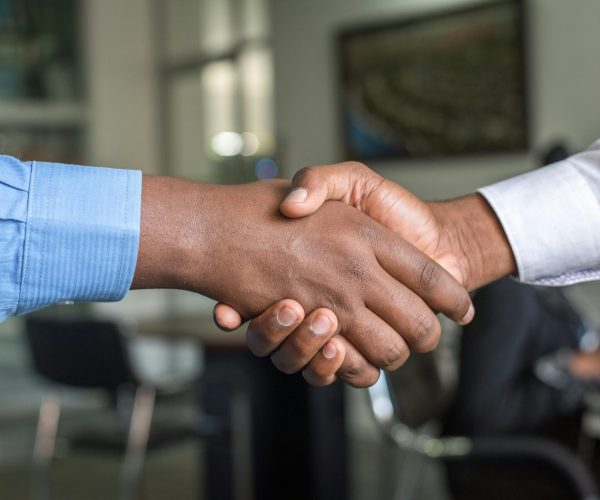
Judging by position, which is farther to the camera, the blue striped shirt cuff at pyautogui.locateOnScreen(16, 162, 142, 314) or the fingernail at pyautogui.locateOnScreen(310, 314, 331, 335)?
the fingernail at pyautogui.locateOnScreen(310, 314, 331, 335)

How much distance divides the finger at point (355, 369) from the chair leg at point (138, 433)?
2.00 m

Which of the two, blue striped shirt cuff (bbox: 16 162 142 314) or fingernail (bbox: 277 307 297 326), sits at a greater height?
blue striped shirt cuff (bbox: 16 162 142 314)

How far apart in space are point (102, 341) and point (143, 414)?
1.10 ft

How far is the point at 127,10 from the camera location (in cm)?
766

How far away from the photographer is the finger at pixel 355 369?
1.53m

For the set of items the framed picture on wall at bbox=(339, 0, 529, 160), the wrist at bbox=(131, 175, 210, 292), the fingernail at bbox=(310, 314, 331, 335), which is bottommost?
the fingernail at bbox=(310, 314, 331, 335)

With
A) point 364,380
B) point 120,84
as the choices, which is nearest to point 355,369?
point 364,380

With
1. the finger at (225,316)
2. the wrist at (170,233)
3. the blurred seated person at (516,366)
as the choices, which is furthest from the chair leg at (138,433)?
the wrist at (170,233)

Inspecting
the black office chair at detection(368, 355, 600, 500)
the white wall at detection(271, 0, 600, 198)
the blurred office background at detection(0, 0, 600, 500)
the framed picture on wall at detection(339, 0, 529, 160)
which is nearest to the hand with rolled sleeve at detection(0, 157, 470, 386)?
the black office chair at detection(368, 355, 600, 500)

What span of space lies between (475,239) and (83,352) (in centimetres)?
223

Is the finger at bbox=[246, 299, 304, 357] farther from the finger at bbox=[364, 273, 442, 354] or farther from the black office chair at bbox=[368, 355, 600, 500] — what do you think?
the black office chair at bbox=[368, 355, 600, 500]

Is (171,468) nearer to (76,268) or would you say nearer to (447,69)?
(447,69)

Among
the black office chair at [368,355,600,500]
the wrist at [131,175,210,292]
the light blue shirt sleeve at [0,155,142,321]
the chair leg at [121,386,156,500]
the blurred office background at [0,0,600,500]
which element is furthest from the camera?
the blurred office background at [0,0,600,500]

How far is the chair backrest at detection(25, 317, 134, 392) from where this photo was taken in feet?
11.3
